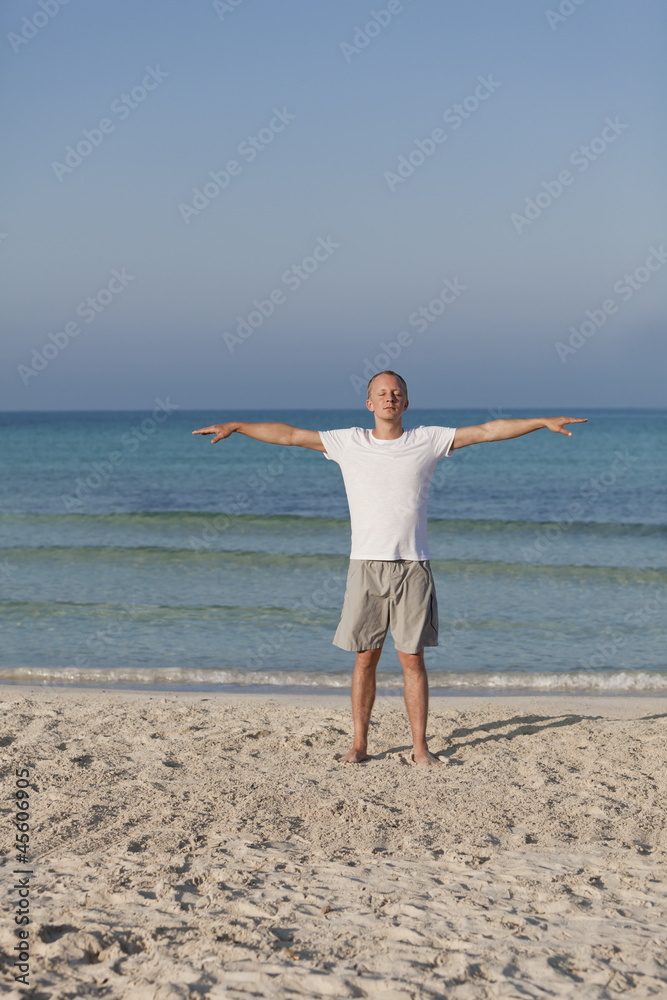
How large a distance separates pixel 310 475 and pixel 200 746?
886 inches

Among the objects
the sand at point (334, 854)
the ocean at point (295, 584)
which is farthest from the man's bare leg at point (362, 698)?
the ocean at point (295, 584)

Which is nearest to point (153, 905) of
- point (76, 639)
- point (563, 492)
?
point (76, 639)

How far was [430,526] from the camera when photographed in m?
17.8

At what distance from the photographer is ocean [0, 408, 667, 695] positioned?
7.74 metres

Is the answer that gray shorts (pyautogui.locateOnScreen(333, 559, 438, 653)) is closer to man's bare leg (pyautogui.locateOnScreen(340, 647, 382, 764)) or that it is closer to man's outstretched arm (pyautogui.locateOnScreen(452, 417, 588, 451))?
man's bare leg (pyautogui.locateOnScreen(340, 647, 382, 764))

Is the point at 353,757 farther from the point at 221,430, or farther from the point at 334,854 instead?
the point at 221,430

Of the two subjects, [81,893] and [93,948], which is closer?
[93,948]

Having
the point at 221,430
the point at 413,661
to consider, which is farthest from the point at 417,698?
the point at 221,430

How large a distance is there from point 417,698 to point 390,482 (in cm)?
124

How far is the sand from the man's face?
1.98 meters

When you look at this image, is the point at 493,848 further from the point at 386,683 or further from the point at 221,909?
the point at 386,683

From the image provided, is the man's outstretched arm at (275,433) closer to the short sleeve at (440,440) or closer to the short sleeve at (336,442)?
the short sleeve at (336,442)

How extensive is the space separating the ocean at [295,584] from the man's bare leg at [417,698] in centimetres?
205

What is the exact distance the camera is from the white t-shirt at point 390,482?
15.2 ft
